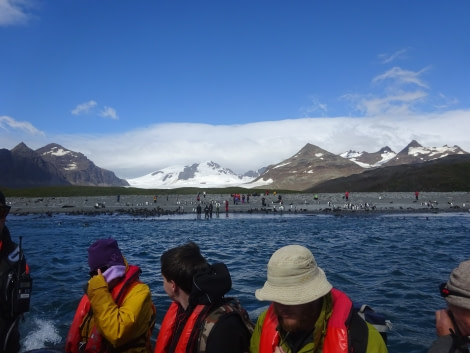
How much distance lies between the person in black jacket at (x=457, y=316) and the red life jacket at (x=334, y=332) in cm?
59

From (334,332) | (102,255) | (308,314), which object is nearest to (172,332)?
(102,255)

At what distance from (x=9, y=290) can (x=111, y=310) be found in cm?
109

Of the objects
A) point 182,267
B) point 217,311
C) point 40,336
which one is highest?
point 182,267

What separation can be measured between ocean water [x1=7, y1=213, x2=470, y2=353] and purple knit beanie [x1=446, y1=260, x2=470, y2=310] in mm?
6741

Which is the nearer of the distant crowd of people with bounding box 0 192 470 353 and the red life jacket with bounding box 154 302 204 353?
the distant crowd of people with bounding box 0 192 470 353

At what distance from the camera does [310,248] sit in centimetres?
2384

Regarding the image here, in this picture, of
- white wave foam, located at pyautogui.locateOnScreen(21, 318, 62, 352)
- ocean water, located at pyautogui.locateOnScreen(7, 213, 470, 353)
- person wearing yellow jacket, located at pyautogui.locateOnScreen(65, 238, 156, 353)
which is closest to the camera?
person wearing yellow jacket, located at pyautogui.locateOnScreen(65, 238, 156, 353)

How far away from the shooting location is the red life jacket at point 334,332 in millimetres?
3020

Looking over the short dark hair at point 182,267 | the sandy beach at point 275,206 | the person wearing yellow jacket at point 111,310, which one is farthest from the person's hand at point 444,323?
the sandy beach at point 275,206

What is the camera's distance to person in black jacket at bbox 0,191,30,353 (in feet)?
14.1

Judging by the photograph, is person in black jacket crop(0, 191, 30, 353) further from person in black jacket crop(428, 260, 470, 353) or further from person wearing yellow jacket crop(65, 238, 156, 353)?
person in black jacket crop(428, 260, 470, 353)

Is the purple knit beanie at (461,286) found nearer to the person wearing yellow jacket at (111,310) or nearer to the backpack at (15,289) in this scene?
the person wearing yellow jacket at (111,310)

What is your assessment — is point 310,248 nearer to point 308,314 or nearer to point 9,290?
point 9,290

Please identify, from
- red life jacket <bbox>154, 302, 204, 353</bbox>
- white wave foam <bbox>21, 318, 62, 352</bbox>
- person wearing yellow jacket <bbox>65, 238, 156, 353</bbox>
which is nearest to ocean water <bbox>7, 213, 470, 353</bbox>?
white wave foam <bbox>21, 318, 62, 352</bbox>
